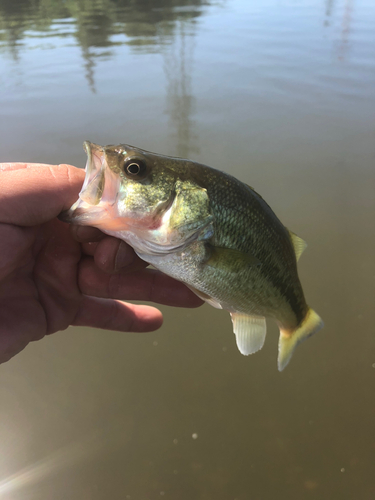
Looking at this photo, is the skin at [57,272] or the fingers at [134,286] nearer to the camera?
the skin at [57,272]

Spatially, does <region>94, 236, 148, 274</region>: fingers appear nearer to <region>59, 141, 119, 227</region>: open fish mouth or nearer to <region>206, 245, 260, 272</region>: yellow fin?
<region>59, 141, 119, 227</region>: open fish mouth

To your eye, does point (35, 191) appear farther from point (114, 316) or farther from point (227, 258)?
point (114, 316)

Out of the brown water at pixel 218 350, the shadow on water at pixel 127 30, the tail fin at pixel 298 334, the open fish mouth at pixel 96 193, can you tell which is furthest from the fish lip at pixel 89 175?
the shadow on water at pixel 127 30

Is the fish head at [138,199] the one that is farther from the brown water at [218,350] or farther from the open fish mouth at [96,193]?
the brown water at [218,350]

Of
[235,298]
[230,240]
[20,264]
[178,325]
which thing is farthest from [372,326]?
[20,264]

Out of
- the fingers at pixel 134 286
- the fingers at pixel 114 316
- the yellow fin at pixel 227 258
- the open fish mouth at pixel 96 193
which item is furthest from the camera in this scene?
the fingers at pixel 114 316

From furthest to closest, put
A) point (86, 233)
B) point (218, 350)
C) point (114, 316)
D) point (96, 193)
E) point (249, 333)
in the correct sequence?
point (218, 350), point (114, 316), point (249, 333), point (86, 233), point (96, 193)

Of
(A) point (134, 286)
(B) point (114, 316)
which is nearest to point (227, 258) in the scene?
(A) point (134, 286)

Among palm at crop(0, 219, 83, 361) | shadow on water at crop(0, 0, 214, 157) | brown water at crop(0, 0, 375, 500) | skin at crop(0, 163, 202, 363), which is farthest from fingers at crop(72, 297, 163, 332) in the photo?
shadow on water at crop(0, 0, 214, 157)
